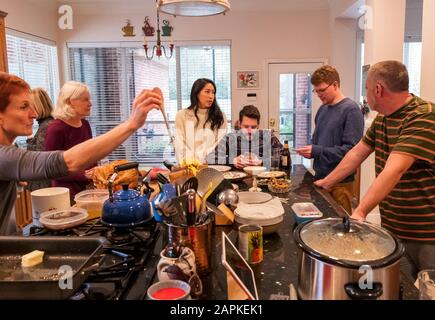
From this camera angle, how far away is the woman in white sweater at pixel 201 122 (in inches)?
138

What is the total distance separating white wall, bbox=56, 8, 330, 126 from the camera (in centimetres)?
574

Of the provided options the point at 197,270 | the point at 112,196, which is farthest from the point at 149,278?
the point at 112,196

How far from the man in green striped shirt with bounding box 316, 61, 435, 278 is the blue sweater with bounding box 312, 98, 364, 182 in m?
0.76

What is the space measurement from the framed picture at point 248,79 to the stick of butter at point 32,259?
497 centimetres

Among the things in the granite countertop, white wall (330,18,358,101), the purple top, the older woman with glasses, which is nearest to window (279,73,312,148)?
white wall (330,18,358,101)

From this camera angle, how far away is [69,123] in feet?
9.25

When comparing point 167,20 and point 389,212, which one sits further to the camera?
point 167,20

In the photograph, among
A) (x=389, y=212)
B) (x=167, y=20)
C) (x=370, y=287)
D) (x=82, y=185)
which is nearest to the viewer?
(x=370, y=287)

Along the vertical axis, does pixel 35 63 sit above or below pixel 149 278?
above

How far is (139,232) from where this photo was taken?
1.53 metres

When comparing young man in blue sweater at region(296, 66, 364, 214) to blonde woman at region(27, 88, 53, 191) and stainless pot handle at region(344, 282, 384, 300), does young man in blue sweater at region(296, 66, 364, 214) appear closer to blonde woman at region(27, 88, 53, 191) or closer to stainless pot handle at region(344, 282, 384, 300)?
stainless pot handle at region(344, 282, 384, 300)

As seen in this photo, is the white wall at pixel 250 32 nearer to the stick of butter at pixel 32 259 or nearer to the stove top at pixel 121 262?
the stove top at pixel 121 262
